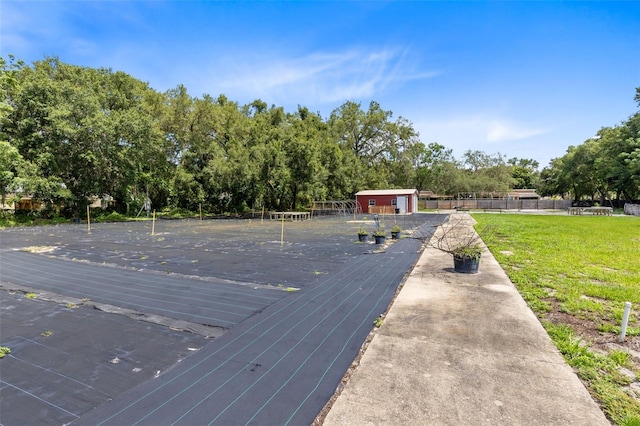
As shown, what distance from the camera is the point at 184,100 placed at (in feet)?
83.5

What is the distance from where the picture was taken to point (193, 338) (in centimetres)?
332

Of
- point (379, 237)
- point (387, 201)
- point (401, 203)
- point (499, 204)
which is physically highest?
point (387, 201)

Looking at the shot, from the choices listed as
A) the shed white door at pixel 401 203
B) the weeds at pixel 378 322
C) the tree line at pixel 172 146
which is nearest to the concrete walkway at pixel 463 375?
the weeds at pixel 378 322

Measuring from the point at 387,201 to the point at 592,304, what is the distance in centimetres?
2547

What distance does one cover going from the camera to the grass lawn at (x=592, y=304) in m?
2.39

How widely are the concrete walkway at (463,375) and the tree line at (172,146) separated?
63.3 ft

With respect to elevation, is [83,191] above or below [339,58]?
below

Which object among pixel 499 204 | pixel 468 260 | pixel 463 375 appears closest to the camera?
pixel 463 375

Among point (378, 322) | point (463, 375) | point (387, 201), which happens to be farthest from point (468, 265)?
point (387, 201)

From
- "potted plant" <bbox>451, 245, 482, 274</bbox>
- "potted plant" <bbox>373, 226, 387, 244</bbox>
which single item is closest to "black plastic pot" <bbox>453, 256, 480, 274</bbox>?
"potted plant" <bbox>451, 245, 482, 274</bbox>

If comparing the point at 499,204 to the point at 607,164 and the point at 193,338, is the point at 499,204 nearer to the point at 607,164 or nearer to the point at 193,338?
the point at 607,164

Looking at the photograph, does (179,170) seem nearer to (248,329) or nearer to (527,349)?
(248,329)

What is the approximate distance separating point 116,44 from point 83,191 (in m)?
12.7

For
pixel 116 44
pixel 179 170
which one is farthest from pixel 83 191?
pixel 116 44
